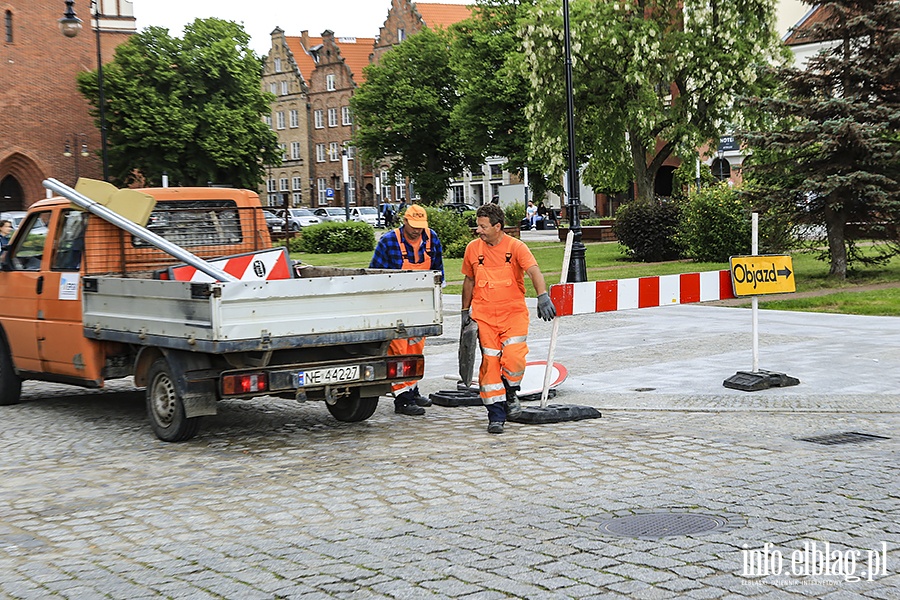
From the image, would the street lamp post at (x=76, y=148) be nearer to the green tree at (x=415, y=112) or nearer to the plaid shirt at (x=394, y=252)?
the green tree at (x=415, y=112)

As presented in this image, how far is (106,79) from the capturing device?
209 feet

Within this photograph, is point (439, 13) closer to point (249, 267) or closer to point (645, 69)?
point (645, 69)

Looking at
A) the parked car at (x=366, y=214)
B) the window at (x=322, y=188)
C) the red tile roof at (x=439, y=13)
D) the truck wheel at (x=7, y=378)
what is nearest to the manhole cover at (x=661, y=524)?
the truck wheel at (x=7, y=378)

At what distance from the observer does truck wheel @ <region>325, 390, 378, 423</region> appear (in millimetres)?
9984

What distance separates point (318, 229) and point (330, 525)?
1504 inches

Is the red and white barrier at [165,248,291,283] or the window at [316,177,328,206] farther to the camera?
the window at [316,177,328,206]

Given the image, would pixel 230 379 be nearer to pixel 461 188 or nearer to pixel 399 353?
pixel 399 353

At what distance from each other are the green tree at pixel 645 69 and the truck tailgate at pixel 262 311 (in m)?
27.5

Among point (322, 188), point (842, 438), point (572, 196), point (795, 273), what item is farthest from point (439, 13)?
point (842, 438)

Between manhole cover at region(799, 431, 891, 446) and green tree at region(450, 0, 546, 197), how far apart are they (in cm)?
4921

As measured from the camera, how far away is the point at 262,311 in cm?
864

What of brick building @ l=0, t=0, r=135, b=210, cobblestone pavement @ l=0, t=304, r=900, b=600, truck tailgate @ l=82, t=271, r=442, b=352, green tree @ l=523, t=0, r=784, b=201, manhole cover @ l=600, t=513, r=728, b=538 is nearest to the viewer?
cobblestone pavement @ l=0, t=304, r=900, b=600

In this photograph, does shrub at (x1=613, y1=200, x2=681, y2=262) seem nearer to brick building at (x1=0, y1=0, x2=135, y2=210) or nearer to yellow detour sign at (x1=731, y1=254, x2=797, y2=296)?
yellow detour sign at (x1=731, y1=254, x2=797, y2=296)

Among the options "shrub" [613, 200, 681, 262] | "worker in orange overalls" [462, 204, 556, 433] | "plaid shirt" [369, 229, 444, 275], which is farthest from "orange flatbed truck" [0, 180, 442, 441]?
"shrub" [613, 200, 681, 262]
